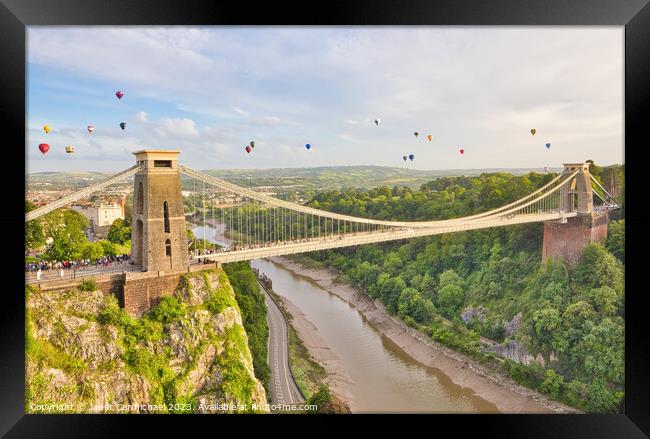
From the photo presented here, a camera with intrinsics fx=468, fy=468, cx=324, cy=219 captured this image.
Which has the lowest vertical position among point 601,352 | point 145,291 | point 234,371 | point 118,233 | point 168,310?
point 601,352

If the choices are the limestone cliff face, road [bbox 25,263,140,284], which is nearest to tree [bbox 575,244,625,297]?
the limestone cliff face

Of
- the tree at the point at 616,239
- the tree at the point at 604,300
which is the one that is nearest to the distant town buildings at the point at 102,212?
the tree at the point at 604,300

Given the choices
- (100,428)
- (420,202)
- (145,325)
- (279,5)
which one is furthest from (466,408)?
(420,202)

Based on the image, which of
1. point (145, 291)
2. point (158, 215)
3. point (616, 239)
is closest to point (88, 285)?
point (145, 291)

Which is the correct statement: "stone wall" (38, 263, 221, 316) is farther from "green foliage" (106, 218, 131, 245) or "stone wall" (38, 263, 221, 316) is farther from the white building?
the white building

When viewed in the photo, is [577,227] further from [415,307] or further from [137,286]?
[137,286]

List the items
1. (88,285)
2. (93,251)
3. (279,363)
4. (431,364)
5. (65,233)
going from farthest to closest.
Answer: (431,364) < (279,363) < (65,233) < (93,251) < (88,285)

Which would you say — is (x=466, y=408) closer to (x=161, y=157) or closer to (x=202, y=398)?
(x=202, y=398)

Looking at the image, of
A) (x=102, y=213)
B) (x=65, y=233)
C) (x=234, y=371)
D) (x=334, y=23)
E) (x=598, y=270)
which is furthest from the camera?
(x=598, y=270)
